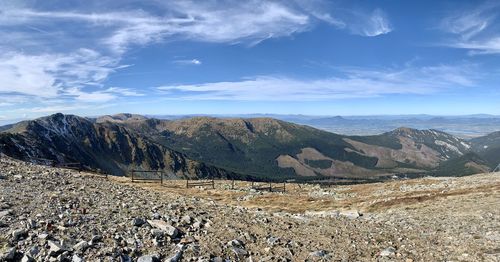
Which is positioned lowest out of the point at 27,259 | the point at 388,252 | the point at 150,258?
the point at 388,252

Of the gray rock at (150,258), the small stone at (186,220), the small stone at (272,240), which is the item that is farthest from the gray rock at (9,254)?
the small stone at (272,240)

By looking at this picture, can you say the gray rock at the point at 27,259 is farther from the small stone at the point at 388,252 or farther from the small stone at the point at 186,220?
the small stone at the point at 388,252

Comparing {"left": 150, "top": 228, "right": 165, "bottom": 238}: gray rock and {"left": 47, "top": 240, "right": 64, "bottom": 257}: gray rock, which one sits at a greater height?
{"left": 47, "top": 240, "right": 64, "bottom": 257}: gray rock

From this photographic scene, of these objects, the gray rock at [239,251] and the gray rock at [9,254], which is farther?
the gray rock at [239,251]

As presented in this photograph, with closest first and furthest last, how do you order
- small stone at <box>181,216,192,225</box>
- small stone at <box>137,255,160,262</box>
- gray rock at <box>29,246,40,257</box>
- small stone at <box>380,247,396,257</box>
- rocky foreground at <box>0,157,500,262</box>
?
gray rock at <box>29,246,40,257</box> < small stone at <box>137,255,160,262</box> < rocky foreground at <box>0,157,500,262</box> < small stone at <box>380,247,396,257</box> < small stone at <box>181,216,192,225</box>

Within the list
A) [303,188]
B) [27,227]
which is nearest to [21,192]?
[27,227]

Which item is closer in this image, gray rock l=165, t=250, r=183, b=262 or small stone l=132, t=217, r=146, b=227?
gray rock l=165, t=250, r=183, b=262

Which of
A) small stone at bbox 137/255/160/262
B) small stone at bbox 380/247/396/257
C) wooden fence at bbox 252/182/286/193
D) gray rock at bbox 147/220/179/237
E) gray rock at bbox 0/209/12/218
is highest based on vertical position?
gray rock at bbox 0/209/12/218

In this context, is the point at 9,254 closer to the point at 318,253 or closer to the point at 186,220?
the point at 186,220

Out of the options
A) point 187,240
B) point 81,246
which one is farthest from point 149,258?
point 187,240

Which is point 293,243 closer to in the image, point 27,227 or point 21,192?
point 27,227

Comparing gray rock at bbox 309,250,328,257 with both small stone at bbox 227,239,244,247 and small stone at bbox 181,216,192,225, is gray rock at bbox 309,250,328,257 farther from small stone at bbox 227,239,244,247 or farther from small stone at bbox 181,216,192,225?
small stone at bbox 181,216,192,225

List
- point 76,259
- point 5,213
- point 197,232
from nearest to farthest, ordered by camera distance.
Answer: point 76,259 → point 5,213 → point 197,232

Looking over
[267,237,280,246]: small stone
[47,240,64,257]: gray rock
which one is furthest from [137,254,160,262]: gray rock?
[267,237,280,246]: small stone
